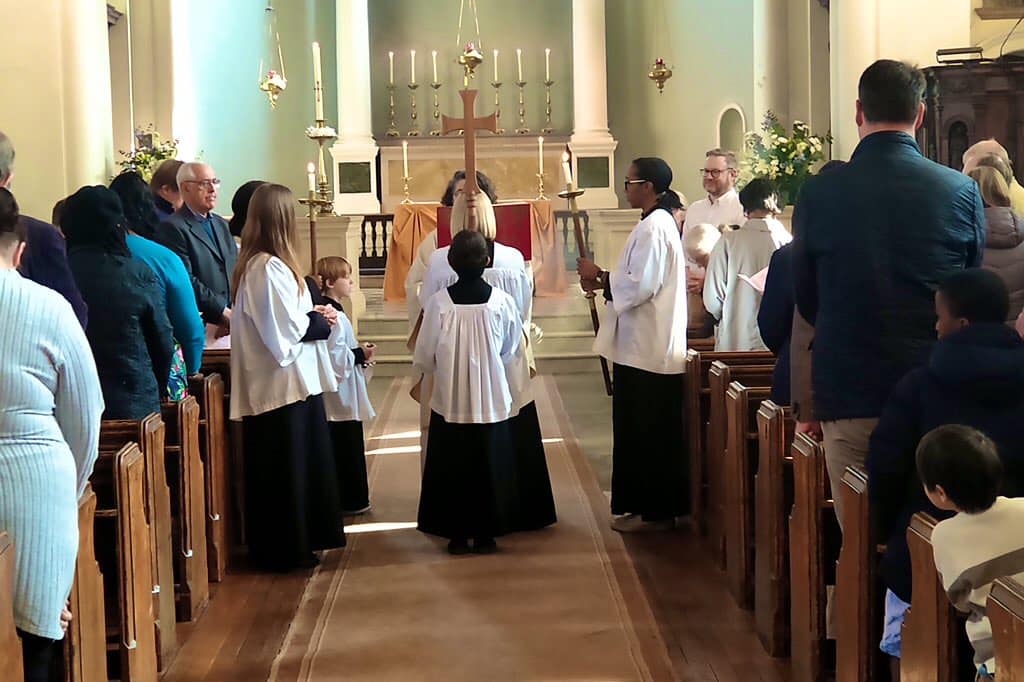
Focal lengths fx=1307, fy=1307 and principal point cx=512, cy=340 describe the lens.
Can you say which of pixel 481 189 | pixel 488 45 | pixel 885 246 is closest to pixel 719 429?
pixel 481 189

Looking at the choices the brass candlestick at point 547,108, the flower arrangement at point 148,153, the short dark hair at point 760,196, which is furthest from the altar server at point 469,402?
the brass candlestick at point 547,108

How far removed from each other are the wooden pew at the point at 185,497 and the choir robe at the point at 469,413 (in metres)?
1.16

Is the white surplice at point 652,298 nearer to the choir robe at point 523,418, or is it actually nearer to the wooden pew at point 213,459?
the choir robe at point 523,418

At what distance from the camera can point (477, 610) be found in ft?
16.8

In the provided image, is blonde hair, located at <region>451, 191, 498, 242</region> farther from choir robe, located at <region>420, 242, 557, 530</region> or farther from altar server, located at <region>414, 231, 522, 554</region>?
altar server, located at <region>414, 231, 522, 554</region>

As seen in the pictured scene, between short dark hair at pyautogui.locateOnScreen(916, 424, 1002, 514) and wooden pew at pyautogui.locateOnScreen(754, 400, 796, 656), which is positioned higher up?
short dark hair at pyautogui.locateOnScreen(916, 424, 1002, 514)

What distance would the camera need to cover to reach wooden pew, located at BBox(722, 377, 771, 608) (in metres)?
5.09

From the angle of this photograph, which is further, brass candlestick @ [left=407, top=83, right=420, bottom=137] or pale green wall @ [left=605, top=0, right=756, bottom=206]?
brass candlestick @ [left=407, top=83, right=420, bottom=137]

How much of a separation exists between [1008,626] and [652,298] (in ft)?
12.7

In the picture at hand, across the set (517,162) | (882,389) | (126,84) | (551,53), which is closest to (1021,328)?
(882,389)

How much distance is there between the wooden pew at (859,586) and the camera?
11.3ft

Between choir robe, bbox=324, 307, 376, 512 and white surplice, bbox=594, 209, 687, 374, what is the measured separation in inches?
47.3

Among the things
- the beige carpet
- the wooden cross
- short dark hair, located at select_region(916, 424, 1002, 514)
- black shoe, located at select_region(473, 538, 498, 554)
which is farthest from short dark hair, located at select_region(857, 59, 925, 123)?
black shoe, located at select_region(473, 538, 498, 554)

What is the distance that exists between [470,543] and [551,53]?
12.6m
